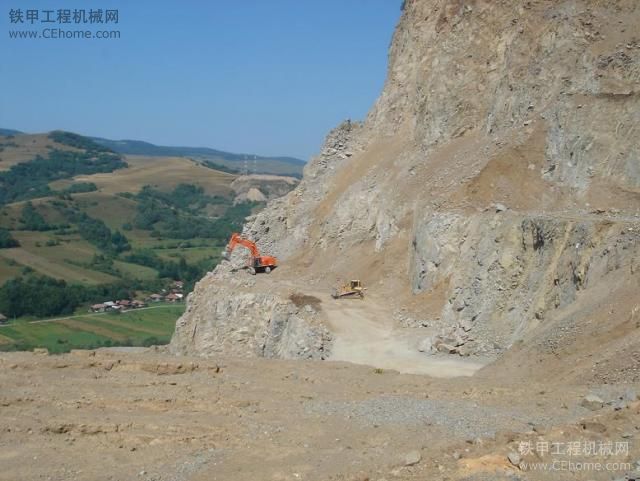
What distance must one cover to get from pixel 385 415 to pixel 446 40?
26723 millimetres

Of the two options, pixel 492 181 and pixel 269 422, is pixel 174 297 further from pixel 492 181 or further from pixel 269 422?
pixel 269 422

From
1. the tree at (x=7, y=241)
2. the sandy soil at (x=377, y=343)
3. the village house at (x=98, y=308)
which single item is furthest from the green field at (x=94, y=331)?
the tree at (x=7, y=241)

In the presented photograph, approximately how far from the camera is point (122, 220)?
132 metres

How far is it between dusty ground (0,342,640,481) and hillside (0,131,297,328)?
54460 mm

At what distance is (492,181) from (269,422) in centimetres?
1814

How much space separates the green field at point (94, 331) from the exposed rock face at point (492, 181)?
21.9 m

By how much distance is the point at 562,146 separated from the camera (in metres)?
31.2

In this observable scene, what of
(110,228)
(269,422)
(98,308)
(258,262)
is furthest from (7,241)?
(269,422)

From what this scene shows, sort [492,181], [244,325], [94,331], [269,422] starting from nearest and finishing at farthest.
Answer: [269,422] < [492,181] < [244,325] < [94,331]

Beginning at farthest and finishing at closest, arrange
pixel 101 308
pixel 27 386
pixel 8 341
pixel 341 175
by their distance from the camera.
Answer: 1. pixel 101 308
2. pixel 8 341
3. pixel 341 175
4. pixel 27 386

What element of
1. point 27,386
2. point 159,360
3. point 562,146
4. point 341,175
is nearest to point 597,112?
point 562,146

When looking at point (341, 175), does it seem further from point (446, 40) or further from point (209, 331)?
point (209, 331)

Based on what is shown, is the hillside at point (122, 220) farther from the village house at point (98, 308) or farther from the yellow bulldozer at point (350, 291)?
the yellow bulldozer at point (350, 291)

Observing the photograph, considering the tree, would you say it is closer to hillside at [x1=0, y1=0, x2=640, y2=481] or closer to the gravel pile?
hillside at [x1=0, y1=0, x2=640, y2=481]
